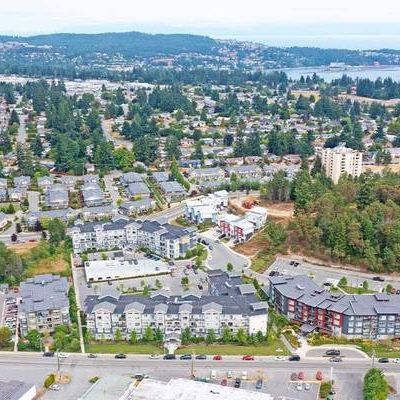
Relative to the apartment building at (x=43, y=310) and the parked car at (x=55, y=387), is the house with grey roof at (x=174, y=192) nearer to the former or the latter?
the apartment building at (x=43, y=310)

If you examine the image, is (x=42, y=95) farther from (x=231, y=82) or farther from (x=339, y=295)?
(x=339, y=295)

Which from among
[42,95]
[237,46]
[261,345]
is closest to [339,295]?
[261,345]

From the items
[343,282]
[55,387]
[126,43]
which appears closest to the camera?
[55,387]

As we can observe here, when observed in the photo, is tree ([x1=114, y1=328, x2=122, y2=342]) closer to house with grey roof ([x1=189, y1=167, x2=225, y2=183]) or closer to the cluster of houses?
the cluster of houses

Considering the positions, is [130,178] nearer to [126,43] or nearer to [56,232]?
[56,232]

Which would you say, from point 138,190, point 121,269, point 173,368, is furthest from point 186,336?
point 138,190

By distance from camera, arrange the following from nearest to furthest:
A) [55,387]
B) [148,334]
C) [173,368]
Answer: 1. [55,387]
2. [173,368]
3. [148,334]

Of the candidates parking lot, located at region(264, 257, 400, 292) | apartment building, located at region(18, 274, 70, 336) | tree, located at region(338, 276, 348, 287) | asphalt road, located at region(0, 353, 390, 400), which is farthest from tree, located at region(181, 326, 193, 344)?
tree, located at region(338, 276, 348, 287)

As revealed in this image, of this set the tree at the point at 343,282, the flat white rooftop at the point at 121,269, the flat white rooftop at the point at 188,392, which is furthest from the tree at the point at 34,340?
the tree at the point at 343,282
